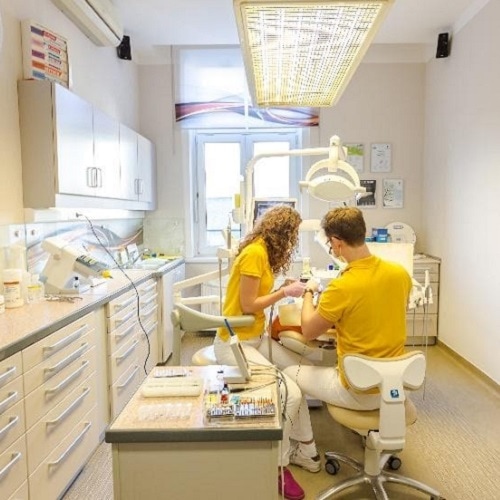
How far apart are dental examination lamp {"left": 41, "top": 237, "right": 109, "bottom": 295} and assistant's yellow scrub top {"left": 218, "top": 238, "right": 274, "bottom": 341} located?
2.79ft

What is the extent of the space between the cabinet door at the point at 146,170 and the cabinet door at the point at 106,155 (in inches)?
25.9

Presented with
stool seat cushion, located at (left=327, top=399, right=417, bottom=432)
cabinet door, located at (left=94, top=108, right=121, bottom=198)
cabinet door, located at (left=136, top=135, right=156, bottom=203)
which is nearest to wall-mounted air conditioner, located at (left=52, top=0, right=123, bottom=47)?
cabinet door, located at (left=94, top=108, right=121, bottom=198)

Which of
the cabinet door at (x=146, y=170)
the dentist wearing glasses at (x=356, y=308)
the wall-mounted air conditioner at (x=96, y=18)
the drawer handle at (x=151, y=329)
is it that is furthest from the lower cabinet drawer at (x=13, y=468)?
the cabinet door at (x=146, y=170)

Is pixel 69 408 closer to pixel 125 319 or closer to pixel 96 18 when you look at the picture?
pixel 125 319

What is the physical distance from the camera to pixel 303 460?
8.00ft

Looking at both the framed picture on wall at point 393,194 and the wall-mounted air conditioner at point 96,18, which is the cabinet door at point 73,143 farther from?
the framed picture on wall at point 393,194

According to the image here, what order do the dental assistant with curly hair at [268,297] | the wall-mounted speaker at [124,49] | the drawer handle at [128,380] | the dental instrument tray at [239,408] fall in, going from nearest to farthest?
the dental instrument tray at [239,408], the dental assistant with curly hair at [268,297], the drawer handle at [128,380], the wall-mounted speaker at [124,49]

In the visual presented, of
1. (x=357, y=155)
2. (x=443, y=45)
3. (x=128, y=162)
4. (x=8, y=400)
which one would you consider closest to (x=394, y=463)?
(x=8, y=400)

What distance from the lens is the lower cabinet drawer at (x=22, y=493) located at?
1.82 meters

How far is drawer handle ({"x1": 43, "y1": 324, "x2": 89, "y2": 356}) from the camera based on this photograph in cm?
206

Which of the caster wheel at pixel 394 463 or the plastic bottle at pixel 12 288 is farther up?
the plastic bottle at pixel 12 288

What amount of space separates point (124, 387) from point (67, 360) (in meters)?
0.93

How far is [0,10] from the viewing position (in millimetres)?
2504

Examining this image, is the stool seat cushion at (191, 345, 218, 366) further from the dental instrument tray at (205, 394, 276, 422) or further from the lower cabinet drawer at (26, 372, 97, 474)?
the dental instrument tray at (205, 394, 276, 422)
